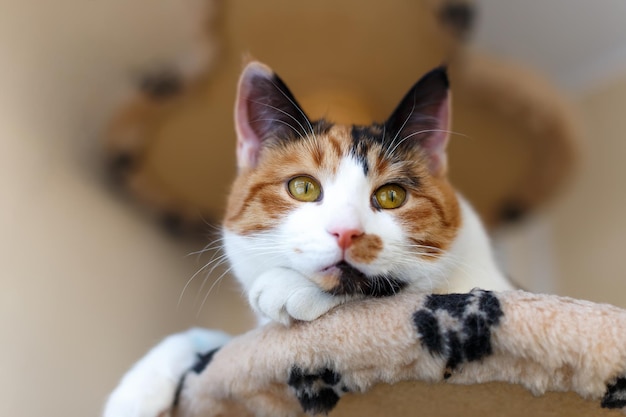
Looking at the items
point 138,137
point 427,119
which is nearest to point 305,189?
point 427,119

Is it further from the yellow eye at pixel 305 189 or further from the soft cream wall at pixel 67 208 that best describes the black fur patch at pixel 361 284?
the soft cream wall at pixel 67 208

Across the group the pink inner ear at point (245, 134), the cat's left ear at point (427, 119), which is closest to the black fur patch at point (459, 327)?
the cat's left ear at point (427, 119)

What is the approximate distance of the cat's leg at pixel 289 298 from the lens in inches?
30.9

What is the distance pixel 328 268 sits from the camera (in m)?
0.80

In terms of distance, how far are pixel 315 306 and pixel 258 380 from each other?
133 mm

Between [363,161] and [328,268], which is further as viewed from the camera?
[363,161]

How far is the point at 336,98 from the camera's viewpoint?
1.68 m

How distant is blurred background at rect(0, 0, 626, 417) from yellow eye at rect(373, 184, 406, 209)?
50cm

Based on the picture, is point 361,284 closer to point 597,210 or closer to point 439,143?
point 439,143

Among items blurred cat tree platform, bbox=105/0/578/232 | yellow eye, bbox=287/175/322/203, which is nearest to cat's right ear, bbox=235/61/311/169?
yellow eye, bbox=287/175/322/203

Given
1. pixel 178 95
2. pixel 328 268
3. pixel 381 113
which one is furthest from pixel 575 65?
pixel 328 268

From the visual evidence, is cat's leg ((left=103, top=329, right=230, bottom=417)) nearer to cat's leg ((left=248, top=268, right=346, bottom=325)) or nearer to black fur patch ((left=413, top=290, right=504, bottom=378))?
cat's leg ((left=248, top=268, right=346, bottom=325))

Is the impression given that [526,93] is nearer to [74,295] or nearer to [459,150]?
[459,150]

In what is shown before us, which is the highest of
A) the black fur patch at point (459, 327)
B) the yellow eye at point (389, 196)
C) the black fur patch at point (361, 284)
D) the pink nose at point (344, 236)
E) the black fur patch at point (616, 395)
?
the yellow eye at point (389, 196)
